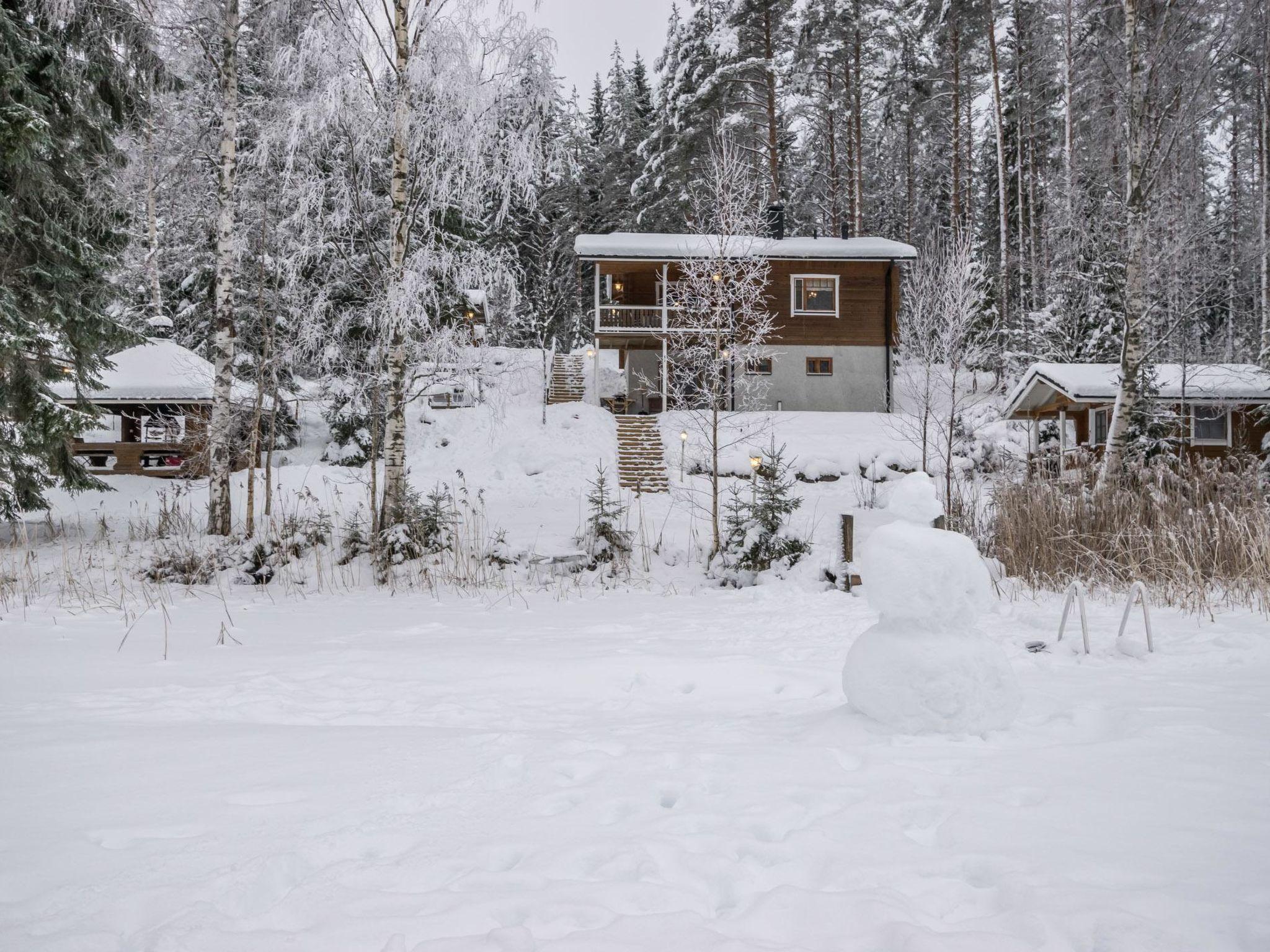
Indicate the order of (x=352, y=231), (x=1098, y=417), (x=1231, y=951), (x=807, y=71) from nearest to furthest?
(x=1231, y=951), (x=352, y=231), (x=1098, y=417), (x=807, y=71)

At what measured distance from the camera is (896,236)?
36.3m

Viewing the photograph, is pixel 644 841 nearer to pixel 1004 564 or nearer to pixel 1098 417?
pixel 1004 564

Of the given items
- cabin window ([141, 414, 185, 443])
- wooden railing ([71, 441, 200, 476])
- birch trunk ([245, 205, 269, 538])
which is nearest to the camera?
birch trunk ([245, 205, 269, 538])

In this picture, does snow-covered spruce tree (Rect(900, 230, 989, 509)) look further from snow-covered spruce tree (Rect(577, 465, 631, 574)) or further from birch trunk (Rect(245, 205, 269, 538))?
birch trunk (Rect(245, 205, 269, 538))

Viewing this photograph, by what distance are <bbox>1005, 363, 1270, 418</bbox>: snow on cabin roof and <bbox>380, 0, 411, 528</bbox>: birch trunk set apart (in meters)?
15.5

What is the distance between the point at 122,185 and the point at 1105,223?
78.0 ft

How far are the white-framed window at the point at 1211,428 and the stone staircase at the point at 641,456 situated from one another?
45.7ft

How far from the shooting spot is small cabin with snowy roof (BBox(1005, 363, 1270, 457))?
1703cm

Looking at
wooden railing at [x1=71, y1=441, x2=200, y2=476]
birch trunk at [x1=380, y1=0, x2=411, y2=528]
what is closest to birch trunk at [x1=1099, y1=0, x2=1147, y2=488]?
birch trunk at [x1=380, y1=0, x2=411, y2=528]

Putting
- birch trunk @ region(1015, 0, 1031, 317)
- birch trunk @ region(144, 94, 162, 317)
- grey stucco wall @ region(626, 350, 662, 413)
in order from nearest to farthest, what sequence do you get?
birch trunk @ region(144, 94, 162, 317) → birch trunk @ region(1015, 0, 1031, 317) → grey stucco wall @ region(626, 350, 662, 413)

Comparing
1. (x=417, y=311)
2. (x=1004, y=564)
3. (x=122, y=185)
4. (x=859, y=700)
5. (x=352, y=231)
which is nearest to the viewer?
(x=859, y=700)

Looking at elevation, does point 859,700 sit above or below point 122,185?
below

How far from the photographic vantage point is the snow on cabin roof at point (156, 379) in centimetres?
1703

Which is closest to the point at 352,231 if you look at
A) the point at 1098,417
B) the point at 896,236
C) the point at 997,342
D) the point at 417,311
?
the point at 417,311
